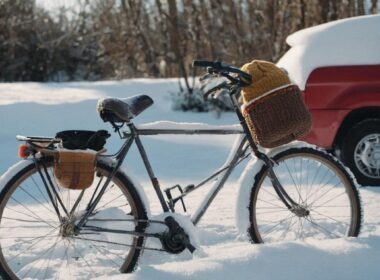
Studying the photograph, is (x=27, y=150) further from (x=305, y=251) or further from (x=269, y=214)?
(x=269, y=214)

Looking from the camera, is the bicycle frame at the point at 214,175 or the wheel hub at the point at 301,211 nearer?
the bicycle frame at the point at 214,175

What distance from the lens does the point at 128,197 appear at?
352cm

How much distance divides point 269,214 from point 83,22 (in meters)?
23.6

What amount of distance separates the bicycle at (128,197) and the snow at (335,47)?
2073 mm

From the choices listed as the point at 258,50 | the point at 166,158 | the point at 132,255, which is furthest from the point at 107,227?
the point at 258,50

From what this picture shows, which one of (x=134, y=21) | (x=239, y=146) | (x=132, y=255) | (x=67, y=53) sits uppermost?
(x=239, y=146)

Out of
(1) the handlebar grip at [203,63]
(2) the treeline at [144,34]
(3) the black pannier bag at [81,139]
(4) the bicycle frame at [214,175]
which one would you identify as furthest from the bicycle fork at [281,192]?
(2) the treeline at [144,34]

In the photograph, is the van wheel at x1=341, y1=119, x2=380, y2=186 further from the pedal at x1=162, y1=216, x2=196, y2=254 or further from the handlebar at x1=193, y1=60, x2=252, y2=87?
the pedal at x1=162, y1=216, x2=196, y2=254

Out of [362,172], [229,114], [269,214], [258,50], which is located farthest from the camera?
[258,50]

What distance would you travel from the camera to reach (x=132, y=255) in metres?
3.57

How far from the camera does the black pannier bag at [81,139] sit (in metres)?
3.43

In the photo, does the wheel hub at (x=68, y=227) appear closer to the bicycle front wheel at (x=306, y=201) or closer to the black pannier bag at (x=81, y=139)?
the black pannier bag at (x=81, y=139)

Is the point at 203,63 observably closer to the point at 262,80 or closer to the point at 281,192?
the point at 262,80

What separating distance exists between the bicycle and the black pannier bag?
43 millimetres
